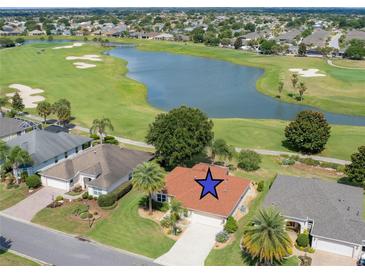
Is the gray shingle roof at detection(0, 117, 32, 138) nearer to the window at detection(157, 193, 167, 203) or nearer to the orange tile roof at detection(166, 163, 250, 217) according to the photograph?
the orange tile roof at detection(166, 163, 250, 217)

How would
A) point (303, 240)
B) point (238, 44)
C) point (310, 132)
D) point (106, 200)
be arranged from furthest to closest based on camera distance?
point (238, 44) < point (310, 132) < point (106, 200) < point (303, 240)

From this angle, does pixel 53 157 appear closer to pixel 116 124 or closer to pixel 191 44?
pixel 116 124

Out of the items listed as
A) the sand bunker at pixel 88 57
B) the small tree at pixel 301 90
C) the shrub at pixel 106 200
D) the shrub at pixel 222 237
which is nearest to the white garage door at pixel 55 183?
the shrub at pixel 106 200

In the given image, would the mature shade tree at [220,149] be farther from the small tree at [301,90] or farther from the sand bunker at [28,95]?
the sand bunker at [28,95]

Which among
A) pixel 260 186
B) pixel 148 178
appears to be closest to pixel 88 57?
pixel 260 186

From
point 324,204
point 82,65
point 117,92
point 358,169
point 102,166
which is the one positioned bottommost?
point 117,92

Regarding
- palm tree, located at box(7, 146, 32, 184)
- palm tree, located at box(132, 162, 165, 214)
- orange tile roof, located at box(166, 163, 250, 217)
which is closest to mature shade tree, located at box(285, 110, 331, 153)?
orange tile roof, located at box(166, 163, 250, 217)

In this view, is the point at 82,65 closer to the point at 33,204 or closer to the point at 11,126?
the point at 11,126
